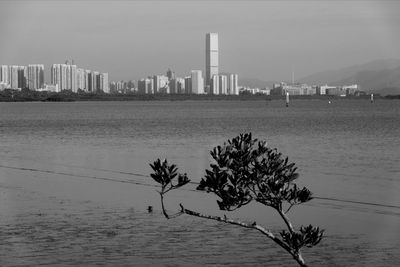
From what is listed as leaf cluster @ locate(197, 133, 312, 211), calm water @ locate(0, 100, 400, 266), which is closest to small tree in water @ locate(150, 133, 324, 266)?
leaf cluster @ locate(197, 133, 312, 211)

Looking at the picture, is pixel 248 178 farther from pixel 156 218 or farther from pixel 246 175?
pixel 156 218

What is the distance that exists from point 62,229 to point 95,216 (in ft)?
5.71

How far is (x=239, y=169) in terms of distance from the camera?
27.5 ft

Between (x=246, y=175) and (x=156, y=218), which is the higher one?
(x=246, y=175)

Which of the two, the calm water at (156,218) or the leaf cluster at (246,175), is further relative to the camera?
the calm water at (156,218)

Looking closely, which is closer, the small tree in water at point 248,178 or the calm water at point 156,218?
the small tree in water at point 248,178

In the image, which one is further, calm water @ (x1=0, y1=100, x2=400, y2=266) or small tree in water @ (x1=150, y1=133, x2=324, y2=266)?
calm water @ (x1=0, y1=100, x2=400, y2=266)

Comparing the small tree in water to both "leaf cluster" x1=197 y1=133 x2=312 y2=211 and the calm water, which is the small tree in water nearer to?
"leaf cluster" x1=197 y1=133 x2=312 y2=211

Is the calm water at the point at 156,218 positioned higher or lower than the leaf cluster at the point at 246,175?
lower

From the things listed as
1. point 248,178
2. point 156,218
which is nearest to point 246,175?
point 248,178

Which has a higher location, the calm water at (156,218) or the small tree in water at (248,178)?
the small tree in water at (248,178)

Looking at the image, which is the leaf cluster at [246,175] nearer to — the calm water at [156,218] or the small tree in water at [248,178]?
the small tree in water at [248,178]

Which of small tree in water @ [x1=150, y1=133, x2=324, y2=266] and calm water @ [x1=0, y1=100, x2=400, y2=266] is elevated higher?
small tree in water @ [x1=150, y1=133, x2=324, y2=266]

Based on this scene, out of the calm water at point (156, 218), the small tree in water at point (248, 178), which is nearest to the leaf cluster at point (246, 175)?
the small tree in water at point (248, 178)
